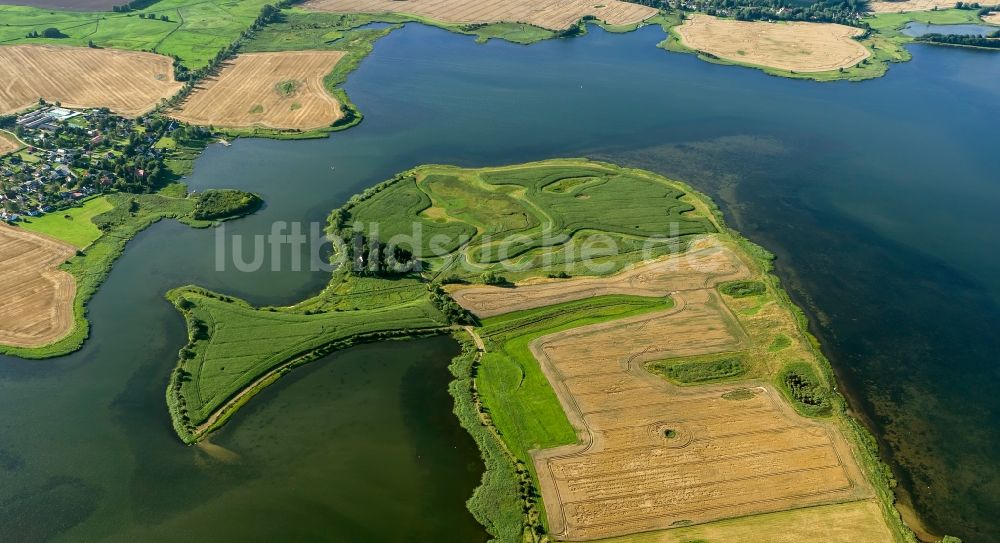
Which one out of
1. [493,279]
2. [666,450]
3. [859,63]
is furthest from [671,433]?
[859,63]

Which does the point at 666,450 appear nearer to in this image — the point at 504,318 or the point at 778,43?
the point at 504,318

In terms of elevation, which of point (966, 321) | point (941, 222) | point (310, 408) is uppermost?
point (941, 222)

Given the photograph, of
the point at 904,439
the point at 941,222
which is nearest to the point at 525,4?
the point at 941,222

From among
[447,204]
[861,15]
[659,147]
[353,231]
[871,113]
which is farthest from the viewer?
[861,15]

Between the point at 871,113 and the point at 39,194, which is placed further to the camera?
the point at 871,113

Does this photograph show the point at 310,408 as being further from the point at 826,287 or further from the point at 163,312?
the point at 826,287

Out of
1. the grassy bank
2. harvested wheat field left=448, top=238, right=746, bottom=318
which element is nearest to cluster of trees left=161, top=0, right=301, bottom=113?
harvested wheat field left=448, top=238, right=746, bottom=318

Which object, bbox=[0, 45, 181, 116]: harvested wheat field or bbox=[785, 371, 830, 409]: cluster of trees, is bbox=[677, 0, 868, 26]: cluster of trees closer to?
bbox=[0, 45, 181, 116]: harvested wheat field
